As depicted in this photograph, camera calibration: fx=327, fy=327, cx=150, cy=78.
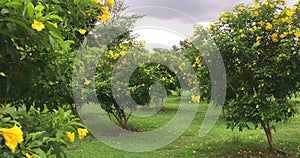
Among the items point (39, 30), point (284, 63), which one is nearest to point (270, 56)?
point (284, 63)

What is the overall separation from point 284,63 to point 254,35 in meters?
0.61

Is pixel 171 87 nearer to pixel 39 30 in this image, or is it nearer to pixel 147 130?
pixel 147 130

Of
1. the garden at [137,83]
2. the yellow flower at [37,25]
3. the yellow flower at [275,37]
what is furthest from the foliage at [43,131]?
the yellow flower at [275,37]

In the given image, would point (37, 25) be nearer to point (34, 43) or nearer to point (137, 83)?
point (34, 43)

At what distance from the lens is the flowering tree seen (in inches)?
179

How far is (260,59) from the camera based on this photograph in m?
4.86

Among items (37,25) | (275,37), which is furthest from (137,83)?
(37,25)

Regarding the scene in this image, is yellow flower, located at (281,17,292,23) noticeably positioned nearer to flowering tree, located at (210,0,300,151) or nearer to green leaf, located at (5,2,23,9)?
flowering tree, located at (210,0,300,151)

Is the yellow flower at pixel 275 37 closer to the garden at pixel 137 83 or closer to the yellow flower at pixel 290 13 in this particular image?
the garden at pixel 137 83

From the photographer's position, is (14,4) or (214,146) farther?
(214,146)

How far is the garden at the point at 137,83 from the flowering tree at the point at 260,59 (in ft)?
0.05

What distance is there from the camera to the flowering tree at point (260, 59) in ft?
14.9

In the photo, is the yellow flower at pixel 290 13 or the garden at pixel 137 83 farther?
the yellow flower at pixel 290 13

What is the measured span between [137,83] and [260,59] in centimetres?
360
